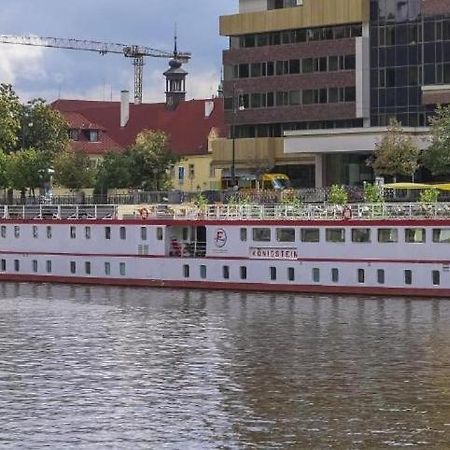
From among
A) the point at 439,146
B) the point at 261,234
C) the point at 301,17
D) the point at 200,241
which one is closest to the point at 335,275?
the point at 261,234

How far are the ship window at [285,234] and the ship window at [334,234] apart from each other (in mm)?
2437

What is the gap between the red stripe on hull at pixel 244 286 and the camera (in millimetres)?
76938

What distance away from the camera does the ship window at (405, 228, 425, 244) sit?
77.1 m

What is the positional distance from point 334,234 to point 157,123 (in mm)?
81425

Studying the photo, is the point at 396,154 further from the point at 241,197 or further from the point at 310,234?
the point at 310,234

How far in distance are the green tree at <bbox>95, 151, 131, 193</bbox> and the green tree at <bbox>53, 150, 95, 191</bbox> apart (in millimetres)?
4958

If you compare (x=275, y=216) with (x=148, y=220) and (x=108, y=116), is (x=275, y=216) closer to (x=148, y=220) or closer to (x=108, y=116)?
(x=148, y=220)

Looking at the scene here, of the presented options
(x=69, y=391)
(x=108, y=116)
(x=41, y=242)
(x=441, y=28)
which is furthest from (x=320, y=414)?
(x=108, y=116)

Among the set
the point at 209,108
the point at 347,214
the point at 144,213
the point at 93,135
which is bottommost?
the point at 347,214

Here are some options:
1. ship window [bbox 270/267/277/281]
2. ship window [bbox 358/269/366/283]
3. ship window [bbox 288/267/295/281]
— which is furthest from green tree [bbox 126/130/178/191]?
ship window [bbox 358/269/366/283]

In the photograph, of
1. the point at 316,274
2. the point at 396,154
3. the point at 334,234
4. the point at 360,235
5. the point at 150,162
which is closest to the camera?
the point at 360,235

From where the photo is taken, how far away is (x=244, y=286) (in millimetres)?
83000

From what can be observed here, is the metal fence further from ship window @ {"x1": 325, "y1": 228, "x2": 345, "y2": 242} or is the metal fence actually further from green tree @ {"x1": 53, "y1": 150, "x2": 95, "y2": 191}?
ship window @ {"x1": 325, "y1": 228, "x2": 345, "y2": 242}

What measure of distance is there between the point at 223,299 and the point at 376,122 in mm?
43407
